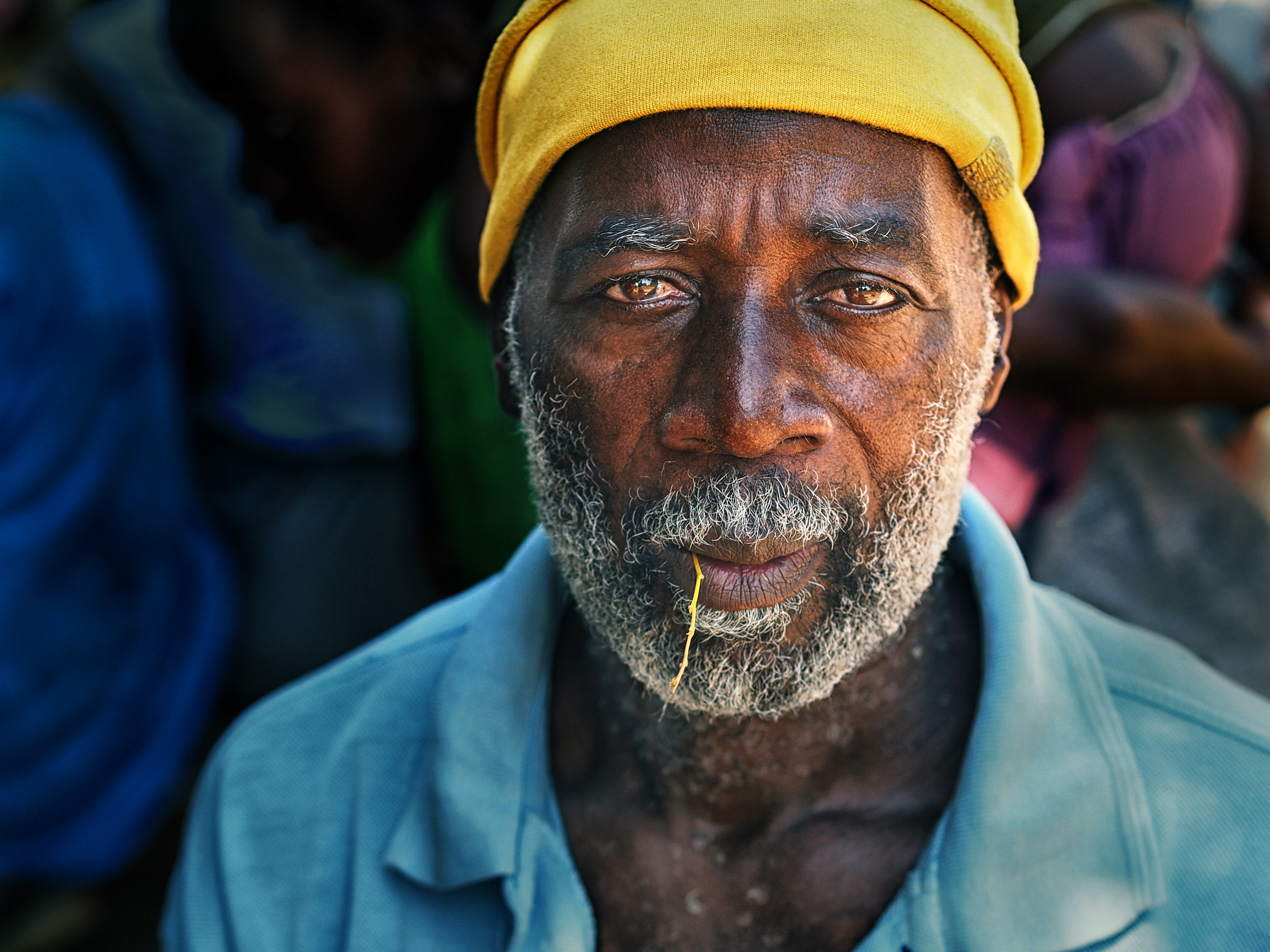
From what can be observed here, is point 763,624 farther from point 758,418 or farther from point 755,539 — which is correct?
point 758,418

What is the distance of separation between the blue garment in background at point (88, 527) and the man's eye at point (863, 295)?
2.22 m

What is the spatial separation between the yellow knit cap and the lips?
0.52 meters

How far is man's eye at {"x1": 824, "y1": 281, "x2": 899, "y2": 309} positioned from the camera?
4.59ft

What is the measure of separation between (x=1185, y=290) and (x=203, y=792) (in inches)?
80.8

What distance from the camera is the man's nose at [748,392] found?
1.32 metres

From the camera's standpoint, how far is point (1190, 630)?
8.14 feet

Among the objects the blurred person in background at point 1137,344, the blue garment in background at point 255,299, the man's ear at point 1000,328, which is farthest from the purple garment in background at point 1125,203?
the blue garment in background at point 255,299

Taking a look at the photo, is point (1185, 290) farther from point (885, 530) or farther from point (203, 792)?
point (203, 792)

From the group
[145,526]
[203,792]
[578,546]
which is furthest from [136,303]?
[578,546]

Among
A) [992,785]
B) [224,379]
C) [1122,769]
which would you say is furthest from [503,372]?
[224,379]

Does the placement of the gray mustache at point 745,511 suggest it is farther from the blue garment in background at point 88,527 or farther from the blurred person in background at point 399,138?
the blue garment in background at point 88,527

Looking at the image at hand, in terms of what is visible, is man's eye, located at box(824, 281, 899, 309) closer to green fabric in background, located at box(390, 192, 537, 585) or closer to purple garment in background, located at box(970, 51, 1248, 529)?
purple garment in background, located at box(970, 51, 1248, 529)

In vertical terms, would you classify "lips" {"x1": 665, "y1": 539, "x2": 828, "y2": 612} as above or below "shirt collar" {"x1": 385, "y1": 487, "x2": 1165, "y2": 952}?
above

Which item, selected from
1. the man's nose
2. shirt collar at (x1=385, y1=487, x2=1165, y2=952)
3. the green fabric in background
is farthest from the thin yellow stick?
the green fabric in background
